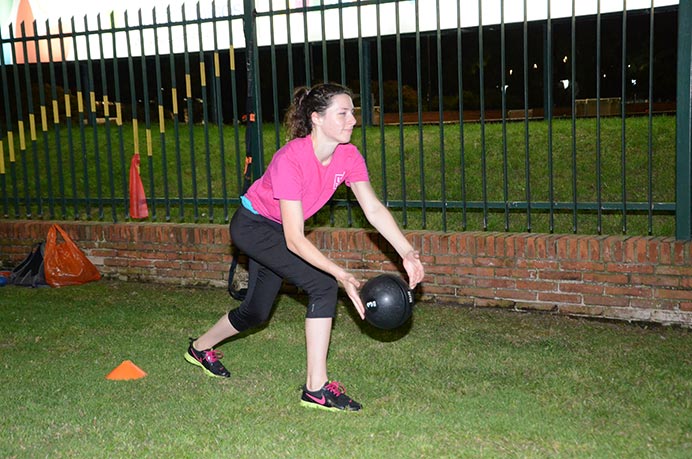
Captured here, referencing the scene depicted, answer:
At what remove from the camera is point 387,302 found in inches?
168

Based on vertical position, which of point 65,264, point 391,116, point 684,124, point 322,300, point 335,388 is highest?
point 391,116

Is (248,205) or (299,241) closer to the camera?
(299,241)

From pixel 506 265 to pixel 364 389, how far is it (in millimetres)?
2314

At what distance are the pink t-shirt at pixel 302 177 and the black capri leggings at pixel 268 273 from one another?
0.10m

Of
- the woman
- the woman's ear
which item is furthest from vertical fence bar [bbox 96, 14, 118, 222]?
the woman's ear

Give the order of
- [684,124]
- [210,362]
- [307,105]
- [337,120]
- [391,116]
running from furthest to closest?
[391,116], [684,124], [210,362], [307,105], [337,120]

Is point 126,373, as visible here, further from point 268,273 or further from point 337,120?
point 337,120

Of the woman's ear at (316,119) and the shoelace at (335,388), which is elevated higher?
the woman's ear at (316,119)

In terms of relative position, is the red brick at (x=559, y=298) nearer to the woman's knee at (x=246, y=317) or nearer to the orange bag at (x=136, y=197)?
the woman's knee at (x=246, y=317)

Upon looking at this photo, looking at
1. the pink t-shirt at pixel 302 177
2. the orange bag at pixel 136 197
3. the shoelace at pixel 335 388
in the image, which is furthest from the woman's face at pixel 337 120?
the orange bag at pixel 136 197

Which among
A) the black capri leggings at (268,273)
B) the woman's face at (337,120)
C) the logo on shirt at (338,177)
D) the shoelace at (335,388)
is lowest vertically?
the shoelace at (335,388)

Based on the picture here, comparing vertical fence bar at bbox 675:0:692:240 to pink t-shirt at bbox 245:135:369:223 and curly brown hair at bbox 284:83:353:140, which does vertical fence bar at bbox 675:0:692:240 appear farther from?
curly brown hair at bbox 284:83:353:140

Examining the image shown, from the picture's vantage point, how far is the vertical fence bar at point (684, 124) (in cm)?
600

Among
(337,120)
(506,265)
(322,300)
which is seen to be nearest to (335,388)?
(322,300)
